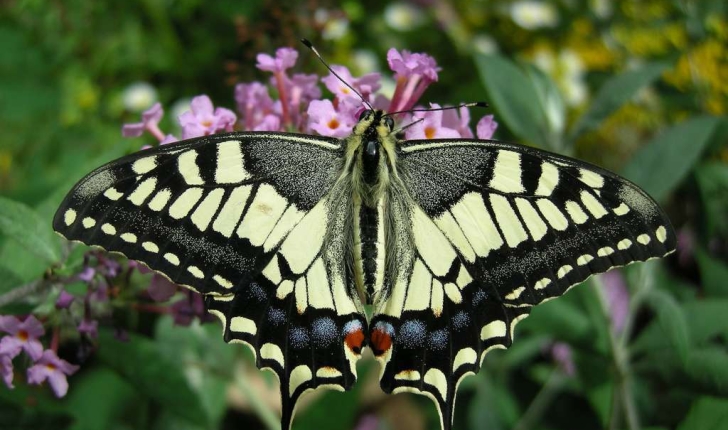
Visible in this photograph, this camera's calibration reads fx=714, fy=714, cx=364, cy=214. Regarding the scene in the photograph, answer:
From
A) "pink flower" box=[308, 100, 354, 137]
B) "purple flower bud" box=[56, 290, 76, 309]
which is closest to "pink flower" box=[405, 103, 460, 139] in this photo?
"pink flower" box=[308, 100, 354, 137]

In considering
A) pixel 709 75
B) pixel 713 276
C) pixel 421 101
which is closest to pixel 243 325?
pixel 713 276

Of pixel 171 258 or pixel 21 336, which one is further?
pixel 21 336

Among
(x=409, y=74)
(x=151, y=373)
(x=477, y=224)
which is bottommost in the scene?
(x=151, y=373)

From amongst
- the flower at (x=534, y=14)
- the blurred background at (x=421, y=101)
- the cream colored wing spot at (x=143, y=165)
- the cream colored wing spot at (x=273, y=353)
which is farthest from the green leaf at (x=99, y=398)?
the flower at (x=534, y=14)

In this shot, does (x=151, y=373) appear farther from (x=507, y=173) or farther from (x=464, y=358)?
(x=507, y=173)

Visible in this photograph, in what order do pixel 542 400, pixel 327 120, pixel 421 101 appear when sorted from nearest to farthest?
pixel 327 120
pixel 542 400
pixel 421 101

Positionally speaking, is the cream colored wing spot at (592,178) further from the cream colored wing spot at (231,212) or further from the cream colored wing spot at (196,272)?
the cream colored wing spot at (196,272)

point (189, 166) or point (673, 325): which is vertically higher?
point (189, 166)

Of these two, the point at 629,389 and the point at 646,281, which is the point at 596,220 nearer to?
the point at 646,281
